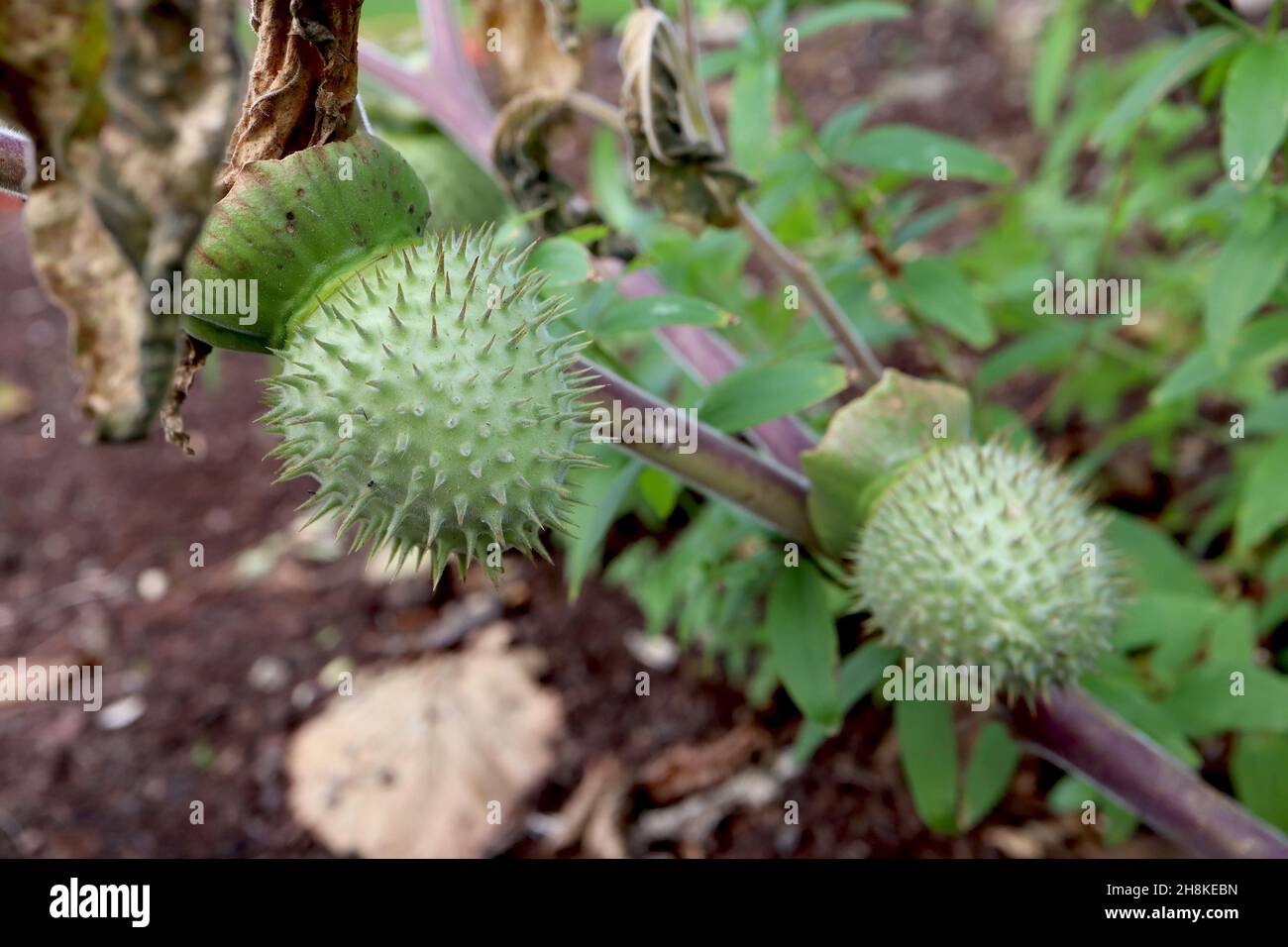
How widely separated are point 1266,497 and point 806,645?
0.81 meters

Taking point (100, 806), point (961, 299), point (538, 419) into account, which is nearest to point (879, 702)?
point (961, 299)

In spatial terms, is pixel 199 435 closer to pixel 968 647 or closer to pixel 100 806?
pixel 100 806

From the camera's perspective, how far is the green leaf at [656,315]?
4.80 ft

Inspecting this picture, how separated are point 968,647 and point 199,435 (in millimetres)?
2951

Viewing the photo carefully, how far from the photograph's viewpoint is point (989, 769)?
1827mm

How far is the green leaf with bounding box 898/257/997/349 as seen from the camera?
1948 millimetres

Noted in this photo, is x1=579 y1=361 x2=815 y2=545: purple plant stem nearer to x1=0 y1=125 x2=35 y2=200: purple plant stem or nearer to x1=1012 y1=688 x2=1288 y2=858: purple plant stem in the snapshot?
x1=1012 y1=688 x2=1288 y2=858: purple plant stem

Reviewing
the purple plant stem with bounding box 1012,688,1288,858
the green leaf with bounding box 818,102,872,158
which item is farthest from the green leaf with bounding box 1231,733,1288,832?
the green leaf with bounding box 818,102,872,158

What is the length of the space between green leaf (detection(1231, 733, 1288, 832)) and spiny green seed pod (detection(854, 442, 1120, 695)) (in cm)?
65

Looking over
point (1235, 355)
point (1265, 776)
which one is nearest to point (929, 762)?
point (1265, 776)

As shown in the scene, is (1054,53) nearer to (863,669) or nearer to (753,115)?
(753,115)

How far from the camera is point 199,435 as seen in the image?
3.62 metres

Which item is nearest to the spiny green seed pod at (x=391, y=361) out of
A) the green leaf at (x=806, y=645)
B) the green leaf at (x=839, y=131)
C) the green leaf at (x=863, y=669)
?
the green leaf at (x=806, y=645)

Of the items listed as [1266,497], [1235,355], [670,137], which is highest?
[670,137]
